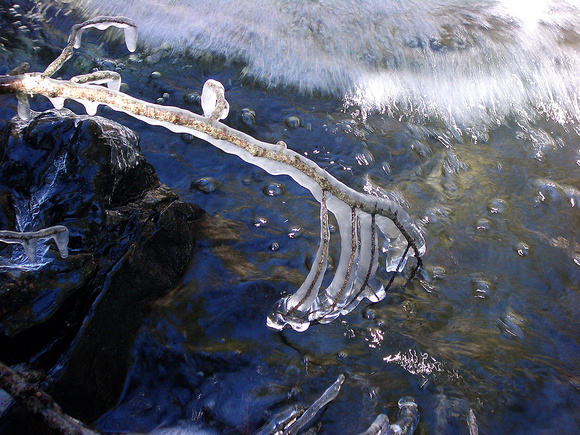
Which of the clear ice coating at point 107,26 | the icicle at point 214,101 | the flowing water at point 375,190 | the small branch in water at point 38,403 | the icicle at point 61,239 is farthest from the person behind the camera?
the flowing water at point 375,190

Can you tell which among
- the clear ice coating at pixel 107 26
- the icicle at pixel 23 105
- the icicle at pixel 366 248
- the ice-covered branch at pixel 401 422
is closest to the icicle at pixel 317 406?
the ice-covered branch at pixel 401 422

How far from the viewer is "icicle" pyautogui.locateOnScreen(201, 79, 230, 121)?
4.77 ft

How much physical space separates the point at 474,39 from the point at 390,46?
2.84 feet

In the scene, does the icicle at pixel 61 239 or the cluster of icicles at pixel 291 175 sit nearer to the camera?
the cluster of icicles at pixel 291 175

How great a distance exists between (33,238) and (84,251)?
371 mm

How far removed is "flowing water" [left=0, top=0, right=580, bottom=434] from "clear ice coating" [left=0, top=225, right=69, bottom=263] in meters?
0.52

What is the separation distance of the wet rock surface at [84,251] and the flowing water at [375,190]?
4.9 inches

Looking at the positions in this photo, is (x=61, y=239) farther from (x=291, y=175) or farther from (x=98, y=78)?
(x=291, y=175)

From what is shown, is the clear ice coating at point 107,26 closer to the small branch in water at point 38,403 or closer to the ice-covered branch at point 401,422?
the small branch in water at point 38,403

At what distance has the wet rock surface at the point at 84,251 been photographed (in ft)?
5.98

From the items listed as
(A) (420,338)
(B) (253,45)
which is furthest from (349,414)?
(B) (253,45)

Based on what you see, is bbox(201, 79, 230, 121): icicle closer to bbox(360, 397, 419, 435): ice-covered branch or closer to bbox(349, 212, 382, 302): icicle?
bbox(349, 212, 382, 302): icicle

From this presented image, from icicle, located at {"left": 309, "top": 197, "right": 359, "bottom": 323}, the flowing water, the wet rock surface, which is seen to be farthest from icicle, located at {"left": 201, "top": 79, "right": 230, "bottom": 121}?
the flowing water

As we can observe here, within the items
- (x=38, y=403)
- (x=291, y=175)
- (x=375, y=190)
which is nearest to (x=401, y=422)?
(x=291, y=175)
